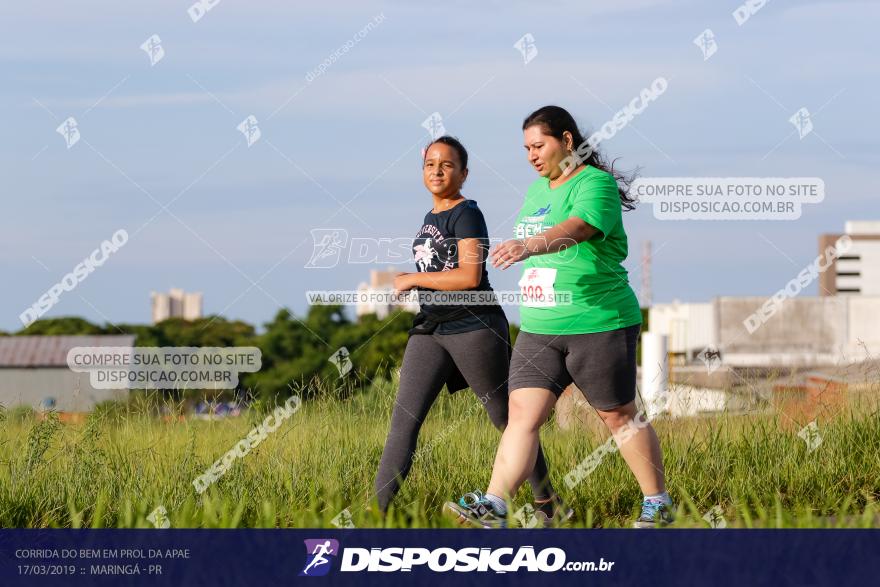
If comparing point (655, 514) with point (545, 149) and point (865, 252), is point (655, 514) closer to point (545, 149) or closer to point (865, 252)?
point (545, 149)

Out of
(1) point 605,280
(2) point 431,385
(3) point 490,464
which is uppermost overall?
(1) point 605,280

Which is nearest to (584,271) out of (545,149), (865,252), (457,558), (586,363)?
(586,363)

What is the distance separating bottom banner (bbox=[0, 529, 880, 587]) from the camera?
14.9 ft

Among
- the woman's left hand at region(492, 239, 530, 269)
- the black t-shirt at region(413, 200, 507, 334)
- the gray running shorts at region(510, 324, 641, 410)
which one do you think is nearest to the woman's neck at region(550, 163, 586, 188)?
the black t-shirt at region(413, 200, 507, 334)

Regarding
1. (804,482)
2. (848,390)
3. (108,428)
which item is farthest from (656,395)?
(108,428)

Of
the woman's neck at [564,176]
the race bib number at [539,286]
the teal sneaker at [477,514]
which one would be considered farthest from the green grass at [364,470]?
the woman's neck at [564,176]

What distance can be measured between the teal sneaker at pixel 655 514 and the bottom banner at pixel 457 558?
248 millimetres

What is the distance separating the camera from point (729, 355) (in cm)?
7288

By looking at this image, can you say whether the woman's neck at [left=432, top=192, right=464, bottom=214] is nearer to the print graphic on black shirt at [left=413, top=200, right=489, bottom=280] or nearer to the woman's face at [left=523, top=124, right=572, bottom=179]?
the print graphic on black shirt at [left=413, top=200, right=489, bottom=280]

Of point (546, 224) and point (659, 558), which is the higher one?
point (546, 224)

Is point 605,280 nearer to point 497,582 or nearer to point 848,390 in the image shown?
point 497,582

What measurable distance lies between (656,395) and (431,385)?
178cm

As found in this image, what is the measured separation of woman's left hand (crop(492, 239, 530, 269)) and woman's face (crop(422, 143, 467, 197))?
70 centimetres

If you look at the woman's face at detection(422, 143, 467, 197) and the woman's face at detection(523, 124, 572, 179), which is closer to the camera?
the woman's face at detection(523, 124, 572, 179)
